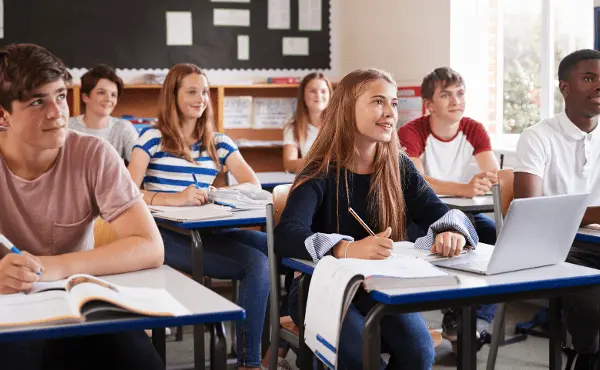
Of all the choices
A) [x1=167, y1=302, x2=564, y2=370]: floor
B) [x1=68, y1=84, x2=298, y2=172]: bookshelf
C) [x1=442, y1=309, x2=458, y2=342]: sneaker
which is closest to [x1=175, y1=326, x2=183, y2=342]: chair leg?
[x1=167, y1=302, x2=564, y2=370]: floor

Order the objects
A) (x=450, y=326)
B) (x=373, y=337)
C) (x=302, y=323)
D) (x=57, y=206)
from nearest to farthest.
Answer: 1. (x=373, y=337)
2. (x=57, y=206)
3. (x=302, y=323)
4. (x=450, y=326)

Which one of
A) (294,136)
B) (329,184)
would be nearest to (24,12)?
(294,136)

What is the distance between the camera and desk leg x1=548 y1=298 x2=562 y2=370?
2.59m

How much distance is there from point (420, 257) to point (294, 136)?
319 cm

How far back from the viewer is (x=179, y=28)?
6355mm

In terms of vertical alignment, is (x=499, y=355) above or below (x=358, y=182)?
below

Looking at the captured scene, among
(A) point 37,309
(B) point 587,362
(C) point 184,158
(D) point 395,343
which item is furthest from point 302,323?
(C) point 184,158

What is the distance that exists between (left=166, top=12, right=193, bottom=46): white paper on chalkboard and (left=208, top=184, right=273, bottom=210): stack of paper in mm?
2910

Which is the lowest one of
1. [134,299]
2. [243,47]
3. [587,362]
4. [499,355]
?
[499,355]

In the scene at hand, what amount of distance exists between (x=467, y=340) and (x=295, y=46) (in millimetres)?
4782

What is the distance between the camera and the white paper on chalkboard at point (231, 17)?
6.45m

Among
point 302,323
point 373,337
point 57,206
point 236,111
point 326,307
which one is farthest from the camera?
point 236,111

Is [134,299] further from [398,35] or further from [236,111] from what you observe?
[236,111]

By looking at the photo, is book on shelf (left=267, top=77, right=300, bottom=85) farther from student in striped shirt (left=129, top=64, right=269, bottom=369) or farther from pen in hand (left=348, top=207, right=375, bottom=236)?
pen in hand (left=348, top=207, right=375, bottom=236)
